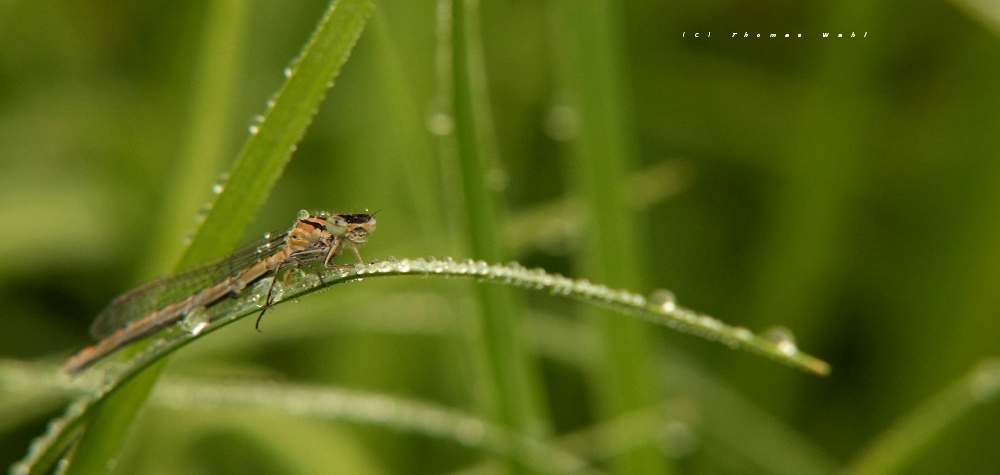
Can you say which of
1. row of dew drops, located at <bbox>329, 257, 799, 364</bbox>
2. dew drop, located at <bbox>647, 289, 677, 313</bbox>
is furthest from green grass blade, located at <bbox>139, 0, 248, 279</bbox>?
dew drop, located at <bbox>647, 289, 677, 313</bbox>

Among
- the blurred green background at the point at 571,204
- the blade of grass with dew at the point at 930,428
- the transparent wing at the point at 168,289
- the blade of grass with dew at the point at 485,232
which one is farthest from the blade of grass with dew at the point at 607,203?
the transparent wing at the point at 168,289

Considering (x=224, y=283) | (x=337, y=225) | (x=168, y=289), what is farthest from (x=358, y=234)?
(x=168, y=289)

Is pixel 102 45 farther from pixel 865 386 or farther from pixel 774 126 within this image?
pixel 865 386

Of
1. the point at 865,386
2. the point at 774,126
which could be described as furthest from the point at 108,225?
the point at 865,386

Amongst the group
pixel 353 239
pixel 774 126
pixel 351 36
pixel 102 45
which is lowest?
pixel 351 36

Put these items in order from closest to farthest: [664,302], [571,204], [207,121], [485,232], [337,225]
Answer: [664,302] < [485,232] < [337,225] < [207,121] < [571,204]

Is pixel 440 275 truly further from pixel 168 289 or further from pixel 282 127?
pixel 168 289

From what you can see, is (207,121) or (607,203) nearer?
(607,203)
